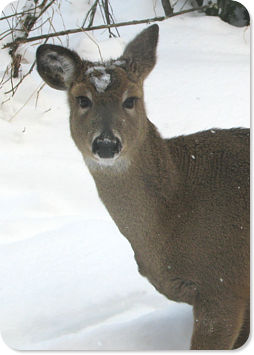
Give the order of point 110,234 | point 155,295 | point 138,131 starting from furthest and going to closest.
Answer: point 110,234 < point 155,295 < point 138,131

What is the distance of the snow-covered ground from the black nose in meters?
0.48

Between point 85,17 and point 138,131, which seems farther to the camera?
point 85,17

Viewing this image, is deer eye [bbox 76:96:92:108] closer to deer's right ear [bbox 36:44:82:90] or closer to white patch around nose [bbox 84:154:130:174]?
deer's right ear [bbox 36:44:82:90]

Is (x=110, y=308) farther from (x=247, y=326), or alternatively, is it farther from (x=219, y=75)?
(x=219, y=75)

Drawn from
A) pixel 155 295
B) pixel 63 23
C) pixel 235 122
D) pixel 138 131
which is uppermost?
pixel 63 23

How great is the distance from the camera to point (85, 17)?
4254 mm

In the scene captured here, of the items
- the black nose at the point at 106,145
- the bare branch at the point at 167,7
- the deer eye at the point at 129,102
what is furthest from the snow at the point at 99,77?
the bare branch at the point at 167,7

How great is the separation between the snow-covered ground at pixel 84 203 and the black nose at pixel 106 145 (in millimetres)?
477

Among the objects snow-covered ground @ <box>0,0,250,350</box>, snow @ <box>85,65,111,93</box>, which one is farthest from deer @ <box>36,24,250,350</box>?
snow-covered ground @ <box>0,0,250,350</box>

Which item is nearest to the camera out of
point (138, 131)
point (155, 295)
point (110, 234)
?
point (138, 131)

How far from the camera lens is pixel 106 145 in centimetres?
365

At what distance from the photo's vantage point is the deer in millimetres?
3879

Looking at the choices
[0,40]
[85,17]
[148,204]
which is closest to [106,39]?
[85,17]

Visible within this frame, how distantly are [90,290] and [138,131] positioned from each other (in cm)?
111
